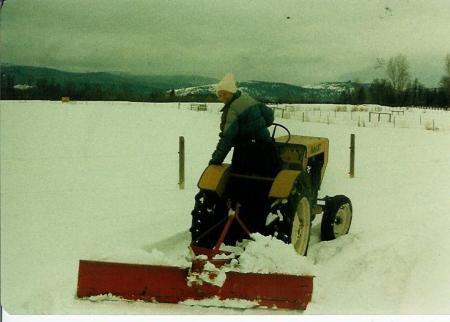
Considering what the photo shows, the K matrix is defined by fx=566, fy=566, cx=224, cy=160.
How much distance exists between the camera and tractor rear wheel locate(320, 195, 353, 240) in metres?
3.65

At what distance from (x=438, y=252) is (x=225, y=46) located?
6.36 ft

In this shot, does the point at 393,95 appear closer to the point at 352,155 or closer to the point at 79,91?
the point at 352,155

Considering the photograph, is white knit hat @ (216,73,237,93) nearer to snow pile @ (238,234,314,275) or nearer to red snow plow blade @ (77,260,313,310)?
snow pile @ (238,234,314,275)

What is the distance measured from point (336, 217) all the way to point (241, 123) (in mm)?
984

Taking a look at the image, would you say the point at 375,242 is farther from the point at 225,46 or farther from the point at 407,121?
the point at 225,46

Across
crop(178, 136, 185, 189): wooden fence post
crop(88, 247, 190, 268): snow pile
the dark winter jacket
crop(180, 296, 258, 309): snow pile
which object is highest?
the dark winter jacket

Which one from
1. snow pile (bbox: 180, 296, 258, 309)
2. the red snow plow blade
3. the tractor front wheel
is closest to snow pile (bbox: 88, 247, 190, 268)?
the red snow plow blade

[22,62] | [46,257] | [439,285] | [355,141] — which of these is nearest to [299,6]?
[355,141]

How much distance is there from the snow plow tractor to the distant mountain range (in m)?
0.29

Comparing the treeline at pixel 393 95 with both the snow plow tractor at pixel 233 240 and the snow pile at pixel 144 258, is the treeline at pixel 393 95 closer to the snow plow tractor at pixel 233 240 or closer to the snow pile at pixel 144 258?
the snow plow tractor at pixel 233 240

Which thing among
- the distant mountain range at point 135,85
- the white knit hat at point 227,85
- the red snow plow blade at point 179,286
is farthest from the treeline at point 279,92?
the red snow plow blade at point 179,286

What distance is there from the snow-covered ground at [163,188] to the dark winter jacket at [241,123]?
184 millimetres

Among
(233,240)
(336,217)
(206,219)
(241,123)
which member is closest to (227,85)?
(241,123)

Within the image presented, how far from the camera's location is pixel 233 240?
3330 millimetres
